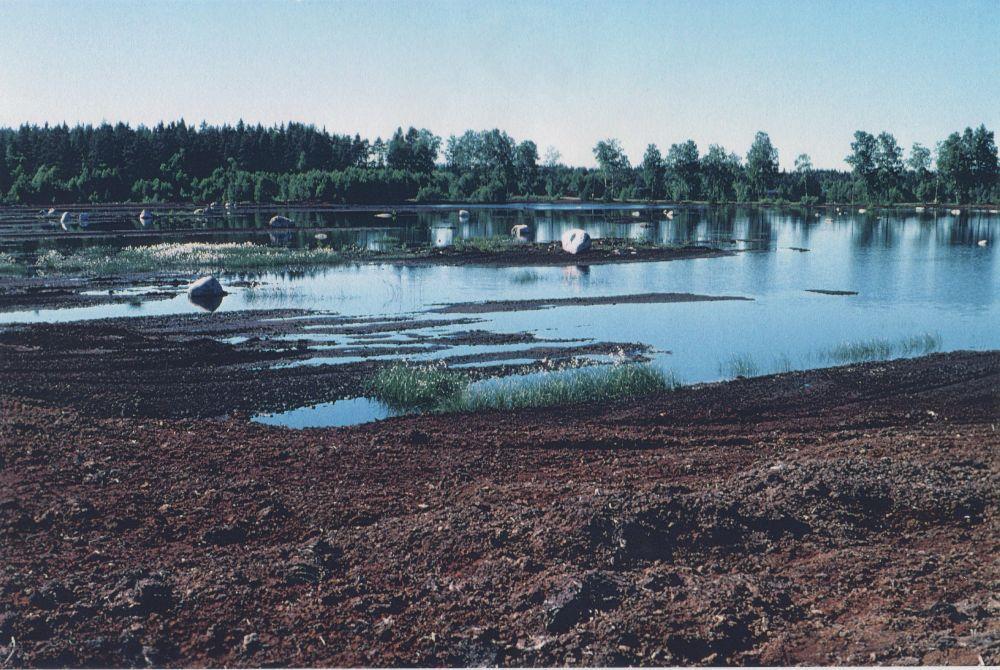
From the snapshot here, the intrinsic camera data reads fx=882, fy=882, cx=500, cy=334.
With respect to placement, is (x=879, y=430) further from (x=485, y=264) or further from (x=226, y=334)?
(x=485, y=264)

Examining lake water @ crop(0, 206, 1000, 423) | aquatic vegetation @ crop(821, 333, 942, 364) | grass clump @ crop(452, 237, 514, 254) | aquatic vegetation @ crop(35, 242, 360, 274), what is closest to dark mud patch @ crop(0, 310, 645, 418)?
lake water @ crop(0, 206, 1000, 423)

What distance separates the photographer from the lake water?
93.5 feet

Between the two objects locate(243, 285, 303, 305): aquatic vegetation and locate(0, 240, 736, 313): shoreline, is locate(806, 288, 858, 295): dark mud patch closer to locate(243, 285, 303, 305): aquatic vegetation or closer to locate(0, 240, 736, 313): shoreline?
locate(0, 240, 736, 313): shoreline

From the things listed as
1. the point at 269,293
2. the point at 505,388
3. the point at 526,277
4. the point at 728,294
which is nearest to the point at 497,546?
the point at 505,388

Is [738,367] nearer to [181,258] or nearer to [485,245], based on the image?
[181,258]

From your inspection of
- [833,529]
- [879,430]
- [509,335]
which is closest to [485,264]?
[509,335]

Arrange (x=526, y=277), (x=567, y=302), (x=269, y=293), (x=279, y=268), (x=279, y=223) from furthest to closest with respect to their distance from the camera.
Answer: (x=279, y=223) → (x=279, y=268) → (x=526, y=277) → (x=269, y=293) → (x=567, y=302)

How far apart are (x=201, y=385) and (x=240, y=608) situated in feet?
46.3

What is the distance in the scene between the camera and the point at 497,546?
30.3ft

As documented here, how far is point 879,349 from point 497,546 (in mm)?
20036

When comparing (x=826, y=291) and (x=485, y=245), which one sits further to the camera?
(x=485, y=245)

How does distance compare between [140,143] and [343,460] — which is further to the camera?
[140,143]

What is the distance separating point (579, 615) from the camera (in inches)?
300

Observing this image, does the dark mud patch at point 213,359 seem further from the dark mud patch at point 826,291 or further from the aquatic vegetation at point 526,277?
the dark mud patch at point 826,291
